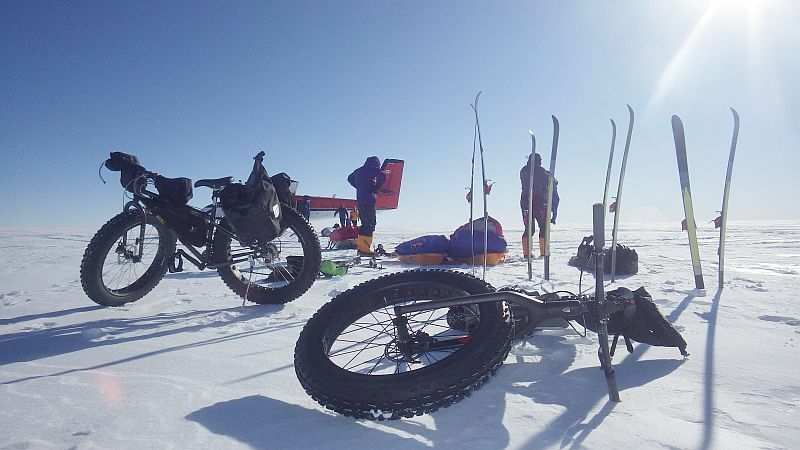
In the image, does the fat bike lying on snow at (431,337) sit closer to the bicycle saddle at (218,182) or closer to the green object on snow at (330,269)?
the bicycle saddle at (218,182)

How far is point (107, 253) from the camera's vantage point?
341 centimetres

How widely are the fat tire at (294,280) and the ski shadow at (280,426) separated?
222cm

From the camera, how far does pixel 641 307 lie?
216cm

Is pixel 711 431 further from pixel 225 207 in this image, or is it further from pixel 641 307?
pixel 225 207

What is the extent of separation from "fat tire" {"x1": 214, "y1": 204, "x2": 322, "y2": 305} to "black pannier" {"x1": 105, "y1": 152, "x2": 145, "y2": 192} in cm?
91

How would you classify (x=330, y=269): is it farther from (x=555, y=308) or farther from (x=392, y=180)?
(x=392, y=180)

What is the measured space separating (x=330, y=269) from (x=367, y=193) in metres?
3.95

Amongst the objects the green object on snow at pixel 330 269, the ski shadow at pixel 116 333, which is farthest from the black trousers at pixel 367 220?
the ski shadow at pixel 116 333

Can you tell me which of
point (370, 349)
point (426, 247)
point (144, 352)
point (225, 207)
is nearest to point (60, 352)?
point (144, 352)

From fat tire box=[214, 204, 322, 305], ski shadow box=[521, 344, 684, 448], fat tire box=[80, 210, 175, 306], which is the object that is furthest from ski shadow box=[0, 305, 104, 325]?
ski shadow box=[521, 344, 684, 448]

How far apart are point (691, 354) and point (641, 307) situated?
46 cm

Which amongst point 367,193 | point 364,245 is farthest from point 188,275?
point 367,193

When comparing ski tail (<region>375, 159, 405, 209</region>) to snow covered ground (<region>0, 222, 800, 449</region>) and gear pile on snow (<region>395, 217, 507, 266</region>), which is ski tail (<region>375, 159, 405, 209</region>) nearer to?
gear pile on snow (<region>395, 217, 507, 266</region>)

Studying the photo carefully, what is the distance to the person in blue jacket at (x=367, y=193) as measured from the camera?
9023mm
